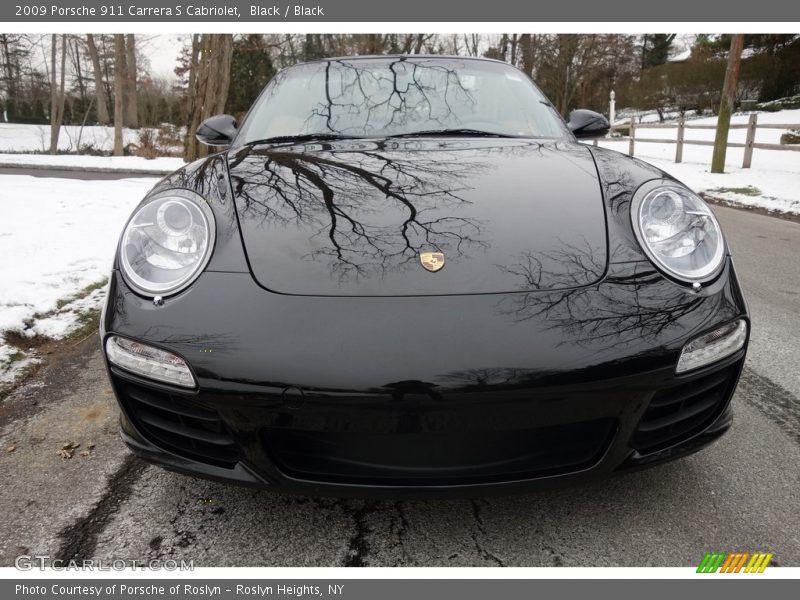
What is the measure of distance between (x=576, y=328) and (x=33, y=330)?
2.77 metres

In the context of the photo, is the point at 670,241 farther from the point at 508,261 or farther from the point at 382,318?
the point at 382,318

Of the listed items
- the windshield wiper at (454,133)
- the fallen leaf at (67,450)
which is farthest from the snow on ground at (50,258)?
the windshield wiper at (454,133)

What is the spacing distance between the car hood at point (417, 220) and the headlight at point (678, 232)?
124 millimetres

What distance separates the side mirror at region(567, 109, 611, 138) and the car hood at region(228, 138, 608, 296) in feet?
2.53

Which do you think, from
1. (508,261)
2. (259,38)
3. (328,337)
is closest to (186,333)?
(328,337)

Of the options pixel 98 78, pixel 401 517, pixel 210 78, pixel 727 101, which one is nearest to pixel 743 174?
pixel 727 101

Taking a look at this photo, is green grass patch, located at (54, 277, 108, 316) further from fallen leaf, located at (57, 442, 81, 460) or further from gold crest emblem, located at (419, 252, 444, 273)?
gold crest emblem, located at (419, 252, 444, 273)

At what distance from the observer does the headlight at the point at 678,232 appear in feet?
5.05

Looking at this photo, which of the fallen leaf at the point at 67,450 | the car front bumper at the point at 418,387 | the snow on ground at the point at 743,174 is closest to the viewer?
the car front bumper at the point at 418,387

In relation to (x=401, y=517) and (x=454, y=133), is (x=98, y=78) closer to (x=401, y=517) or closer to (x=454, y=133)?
(x=454, y=133)

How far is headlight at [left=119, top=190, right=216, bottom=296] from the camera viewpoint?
1.49 m

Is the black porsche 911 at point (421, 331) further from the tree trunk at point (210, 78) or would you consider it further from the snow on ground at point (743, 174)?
the tree trunk at point (210, 78)

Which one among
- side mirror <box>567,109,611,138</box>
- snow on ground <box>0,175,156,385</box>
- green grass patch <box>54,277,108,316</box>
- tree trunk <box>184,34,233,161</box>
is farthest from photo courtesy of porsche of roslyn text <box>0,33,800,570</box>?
tree trunk <box>184,34,233,161</box>

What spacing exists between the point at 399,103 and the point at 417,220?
42.6 inches
